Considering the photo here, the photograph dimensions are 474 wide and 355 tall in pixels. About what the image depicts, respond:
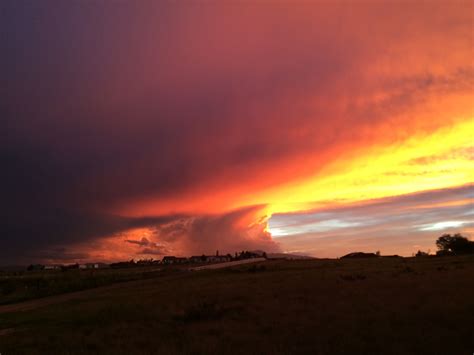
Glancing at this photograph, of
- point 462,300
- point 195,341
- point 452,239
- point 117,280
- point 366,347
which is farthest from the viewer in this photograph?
point 452,239

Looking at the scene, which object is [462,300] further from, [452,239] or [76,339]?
[452,239]

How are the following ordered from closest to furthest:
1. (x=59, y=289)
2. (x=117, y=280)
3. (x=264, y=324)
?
(x=264, y=324)
(x=59, y=289)
(x=117, y=280)

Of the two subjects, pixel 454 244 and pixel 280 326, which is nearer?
pixel 280 326

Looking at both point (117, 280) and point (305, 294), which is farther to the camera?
point (117, 280)

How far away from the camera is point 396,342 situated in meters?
14.2

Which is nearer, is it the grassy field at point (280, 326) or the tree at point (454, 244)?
the grassy field at point (280, 326)

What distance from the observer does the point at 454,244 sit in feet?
380

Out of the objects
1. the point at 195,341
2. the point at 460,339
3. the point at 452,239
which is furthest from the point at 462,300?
the point at 452,239

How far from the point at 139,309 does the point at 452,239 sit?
11515 centimetres

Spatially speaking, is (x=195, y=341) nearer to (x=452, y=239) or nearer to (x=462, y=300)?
(x=462, y=300)

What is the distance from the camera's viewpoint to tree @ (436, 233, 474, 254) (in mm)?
110375

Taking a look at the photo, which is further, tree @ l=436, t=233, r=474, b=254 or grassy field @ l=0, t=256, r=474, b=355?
tree @ l=436, t=233, r=474, b=254

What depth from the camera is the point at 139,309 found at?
27.5 metres

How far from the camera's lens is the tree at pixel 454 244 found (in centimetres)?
11038
